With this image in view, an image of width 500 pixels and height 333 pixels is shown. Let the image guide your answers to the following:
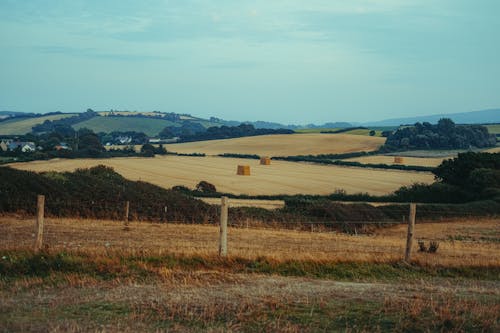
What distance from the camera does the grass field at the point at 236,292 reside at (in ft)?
28.6

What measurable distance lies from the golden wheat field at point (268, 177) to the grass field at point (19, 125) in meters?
92.2

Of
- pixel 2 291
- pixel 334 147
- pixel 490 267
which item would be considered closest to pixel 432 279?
pixel 490 267

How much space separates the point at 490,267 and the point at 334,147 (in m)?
89.1

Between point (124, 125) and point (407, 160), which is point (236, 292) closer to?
point (407, 160)

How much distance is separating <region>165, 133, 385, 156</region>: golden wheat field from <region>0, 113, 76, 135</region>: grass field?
2455 inches

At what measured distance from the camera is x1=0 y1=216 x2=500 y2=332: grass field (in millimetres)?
8727

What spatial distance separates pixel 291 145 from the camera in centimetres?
10850

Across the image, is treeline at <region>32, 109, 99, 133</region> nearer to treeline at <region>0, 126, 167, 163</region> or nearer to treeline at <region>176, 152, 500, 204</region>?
treeline at <region>0, 126, 167, 163</region>

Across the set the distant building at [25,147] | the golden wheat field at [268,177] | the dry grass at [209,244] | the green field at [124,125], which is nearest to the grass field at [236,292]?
the dry grass at [209,244]

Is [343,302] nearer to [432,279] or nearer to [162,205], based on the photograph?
[432,279]

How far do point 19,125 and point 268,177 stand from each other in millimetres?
131739

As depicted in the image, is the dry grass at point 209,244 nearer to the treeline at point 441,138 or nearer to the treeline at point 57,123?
the treeline at point 441,138

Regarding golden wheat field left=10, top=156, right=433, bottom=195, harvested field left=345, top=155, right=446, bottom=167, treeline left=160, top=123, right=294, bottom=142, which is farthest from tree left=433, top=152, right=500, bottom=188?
treeline left=160, top=123, right=294, bottom=142

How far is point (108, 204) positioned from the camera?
2764 centimetres
